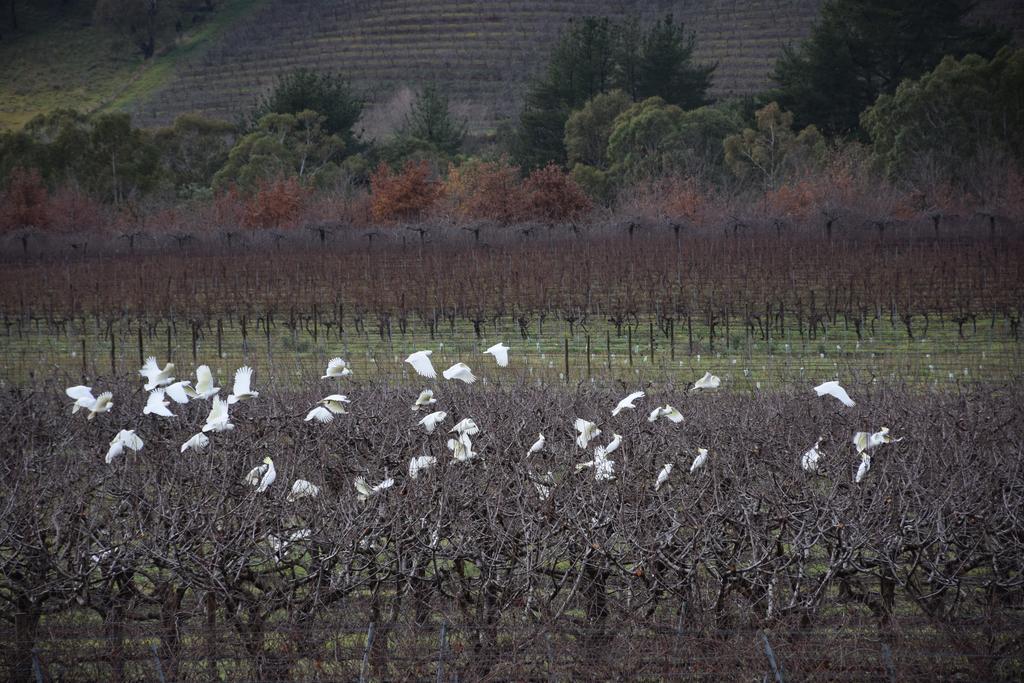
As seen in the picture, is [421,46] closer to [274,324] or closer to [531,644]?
[274,324]

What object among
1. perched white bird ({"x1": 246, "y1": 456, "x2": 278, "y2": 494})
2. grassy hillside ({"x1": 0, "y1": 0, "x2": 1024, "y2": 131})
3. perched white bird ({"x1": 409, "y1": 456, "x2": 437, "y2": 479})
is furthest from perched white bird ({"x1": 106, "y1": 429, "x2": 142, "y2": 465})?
grassy hillside ({"x1": 0, "y1": 0, "x2": 1024, "y2": 131})

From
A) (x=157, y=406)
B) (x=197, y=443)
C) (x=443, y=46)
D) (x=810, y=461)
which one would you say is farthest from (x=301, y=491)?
(x=443, y=46)

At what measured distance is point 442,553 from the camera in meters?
6.46

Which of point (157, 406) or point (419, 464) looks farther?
point (157, 406)

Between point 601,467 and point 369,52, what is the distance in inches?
3439

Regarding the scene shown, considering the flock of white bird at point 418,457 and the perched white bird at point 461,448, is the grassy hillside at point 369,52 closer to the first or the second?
the flock of white bird at point 418,457

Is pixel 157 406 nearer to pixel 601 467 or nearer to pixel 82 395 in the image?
pixel 82 395

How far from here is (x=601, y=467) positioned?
7391mm

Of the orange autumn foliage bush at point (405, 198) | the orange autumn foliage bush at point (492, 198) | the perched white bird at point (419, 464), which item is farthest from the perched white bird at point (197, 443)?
the orange autumn foliage bush at point (405, 198)

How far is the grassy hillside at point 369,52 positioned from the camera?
81.1 metres

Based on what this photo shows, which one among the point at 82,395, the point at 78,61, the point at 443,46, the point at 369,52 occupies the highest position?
the point at 443,46

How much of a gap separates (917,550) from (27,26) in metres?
126

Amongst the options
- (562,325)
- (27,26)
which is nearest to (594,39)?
(562,325)

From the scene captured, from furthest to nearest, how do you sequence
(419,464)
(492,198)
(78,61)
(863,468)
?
(78,61) → (492,198) → (419,464) → (863,468)
